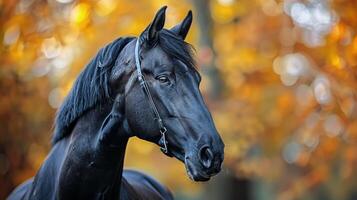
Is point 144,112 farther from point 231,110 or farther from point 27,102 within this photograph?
point 231,110

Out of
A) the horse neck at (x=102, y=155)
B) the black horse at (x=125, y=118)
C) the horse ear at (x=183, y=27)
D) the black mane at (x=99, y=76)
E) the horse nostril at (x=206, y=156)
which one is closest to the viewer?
the horse nostril at (x=206, y=156)

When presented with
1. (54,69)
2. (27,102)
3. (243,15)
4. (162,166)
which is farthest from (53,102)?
(162,166)

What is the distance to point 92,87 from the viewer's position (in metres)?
4.10

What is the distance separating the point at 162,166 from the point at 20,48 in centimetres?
978

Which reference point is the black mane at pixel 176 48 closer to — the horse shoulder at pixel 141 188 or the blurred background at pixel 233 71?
the horse shoulder at pixel 141 188

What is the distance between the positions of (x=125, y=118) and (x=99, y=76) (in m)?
0.34

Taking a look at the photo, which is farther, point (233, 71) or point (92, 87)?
point (233, 71)

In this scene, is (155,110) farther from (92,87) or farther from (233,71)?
(233,71)

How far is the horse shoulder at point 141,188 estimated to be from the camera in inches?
181

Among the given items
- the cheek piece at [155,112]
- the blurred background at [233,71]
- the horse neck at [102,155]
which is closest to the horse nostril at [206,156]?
the cheek piece at [155,112]

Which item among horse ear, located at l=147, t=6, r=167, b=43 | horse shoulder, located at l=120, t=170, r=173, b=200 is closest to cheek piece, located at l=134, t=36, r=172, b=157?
horse ear, located at l=147, t=6, r=167, b=43

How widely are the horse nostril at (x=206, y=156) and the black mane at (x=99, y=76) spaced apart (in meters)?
0.56

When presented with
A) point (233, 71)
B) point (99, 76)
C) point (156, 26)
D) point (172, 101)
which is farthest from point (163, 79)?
point (233, 71)

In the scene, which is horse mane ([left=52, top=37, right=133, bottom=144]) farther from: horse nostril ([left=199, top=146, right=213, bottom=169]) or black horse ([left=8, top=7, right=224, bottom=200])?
horse nostril ([left=199, top=146, right=213, bottom=169])
